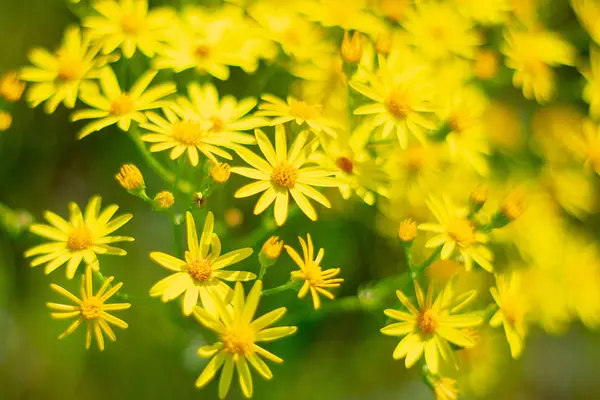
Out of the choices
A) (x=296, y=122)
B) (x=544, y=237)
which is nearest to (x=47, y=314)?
(x=296, y=122)

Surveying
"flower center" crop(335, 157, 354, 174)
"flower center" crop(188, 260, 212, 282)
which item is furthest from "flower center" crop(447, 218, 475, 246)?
"flower center" crop(188, 260, 212, 282)

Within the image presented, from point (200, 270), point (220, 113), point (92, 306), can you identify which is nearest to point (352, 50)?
point (220, 113)

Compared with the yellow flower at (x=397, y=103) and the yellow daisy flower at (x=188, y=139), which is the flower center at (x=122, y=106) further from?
the yellow flower at (x=397, y=103)

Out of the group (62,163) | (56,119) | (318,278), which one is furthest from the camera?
(62,163)

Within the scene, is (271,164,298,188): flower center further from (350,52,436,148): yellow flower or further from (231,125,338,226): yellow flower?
(350,52,436,148): yellow flower

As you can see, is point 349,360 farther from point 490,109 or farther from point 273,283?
point 490,109

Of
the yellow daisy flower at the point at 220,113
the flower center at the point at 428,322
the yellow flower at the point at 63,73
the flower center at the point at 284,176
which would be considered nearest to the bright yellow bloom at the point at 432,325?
the flower center at the point at 428,322

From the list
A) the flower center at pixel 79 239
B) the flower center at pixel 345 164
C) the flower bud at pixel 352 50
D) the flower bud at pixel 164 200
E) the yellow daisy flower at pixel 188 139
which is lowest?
the flower center at pixel 79 239
